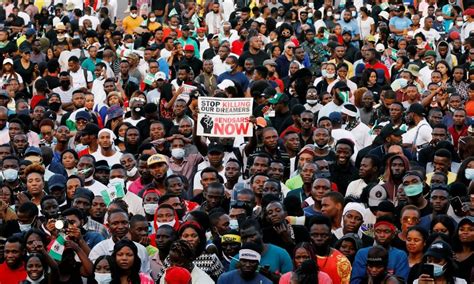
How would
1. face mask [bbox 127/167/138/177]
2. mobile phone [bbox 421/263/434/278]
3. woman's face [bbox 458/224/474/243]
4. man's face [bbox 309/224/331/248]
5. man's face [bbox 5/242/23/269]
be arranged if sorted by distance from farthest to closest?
face mask [bbox 127/167/138/177] → woman's face [bbox 458/224/474/243] → man's face [bbox 5/242/23/269] → man's face [bbox 309/224/331/248] → mobile phone [bbox 421/263/434/278]

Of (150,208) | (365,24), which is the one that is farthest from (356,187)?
(365,24)

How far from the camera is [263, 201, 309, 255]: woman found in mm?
15109

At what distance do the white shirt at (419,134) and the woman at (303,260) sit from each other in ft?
18.1

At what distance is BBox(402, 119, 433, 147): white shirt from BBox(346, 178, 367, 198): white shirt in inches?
86.7

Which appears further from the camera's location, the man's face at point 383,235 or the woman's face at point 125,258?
the man's face at point 383,235

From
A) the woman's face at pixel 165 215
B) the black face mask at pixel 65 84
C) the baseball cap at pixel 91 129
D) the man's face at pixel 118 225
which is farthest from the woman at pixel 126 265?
the black face mask at pixel 65 84

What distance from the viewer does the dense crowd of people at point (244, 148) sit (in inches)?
571

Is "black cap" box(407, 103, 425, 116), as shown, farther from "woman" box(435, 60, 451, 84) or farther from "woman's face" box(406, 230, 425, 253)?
"woman's face" box(406, 230, 425, 253)

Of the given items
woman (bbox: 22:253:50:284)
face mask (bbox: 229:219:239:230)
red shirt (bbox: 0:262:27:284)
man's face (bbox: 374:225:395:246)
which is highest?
man's face (bbox: 374:225:395:246)

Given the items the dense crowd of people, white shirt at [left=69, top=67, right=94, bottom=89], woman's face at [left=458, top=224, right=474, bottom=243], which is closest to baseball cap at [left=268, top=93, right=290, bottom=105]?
the dense crowd of people

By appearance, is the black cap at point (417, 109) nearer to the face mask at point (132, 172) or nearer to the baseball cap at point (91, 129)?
the face mask at point (132, 172)

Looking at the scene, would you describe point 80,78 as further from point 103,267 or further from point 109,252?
point 103,267

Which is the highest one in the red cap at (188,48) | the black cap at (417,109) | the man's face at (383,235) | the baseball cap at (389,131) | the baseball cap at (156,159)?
the red cap at (188,48)

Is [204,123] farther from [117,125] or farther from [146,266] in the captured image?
[146,266]
